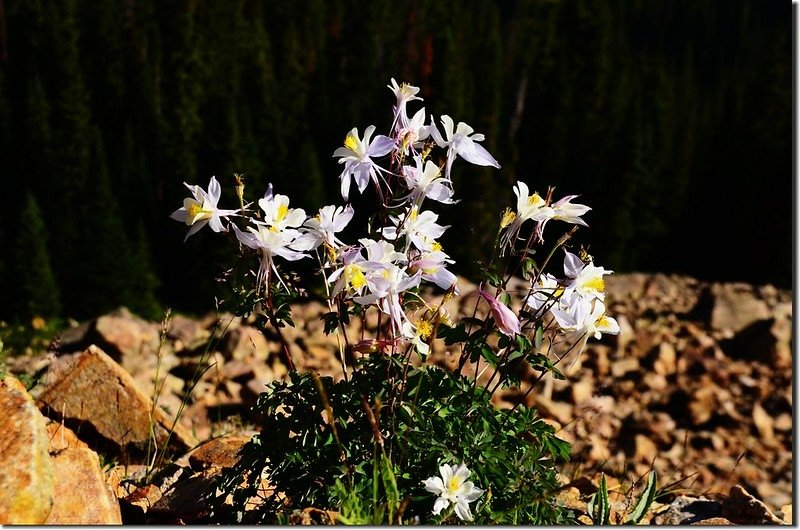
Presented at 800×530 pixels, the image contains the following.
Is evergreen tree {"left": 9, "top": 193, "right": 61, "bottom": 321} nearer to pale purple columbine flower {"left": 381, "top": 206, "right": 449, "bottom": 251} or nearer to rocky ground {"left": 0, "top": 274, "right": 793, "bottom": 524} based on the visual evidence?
rocky ground {"left": 0, "top": 274, "right": 793, "bottom": 524}

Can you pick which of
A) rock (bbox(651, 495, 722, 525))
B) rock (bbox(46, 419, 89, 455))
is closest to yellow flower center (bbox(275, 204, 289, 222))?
rock (bbox(46, 419, 89, 455))

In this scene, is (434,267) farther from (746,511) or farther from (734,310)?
(734,310)

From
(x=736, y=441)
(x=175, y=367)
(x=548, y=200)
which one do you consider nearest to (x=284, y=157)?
(x=175, y=367)

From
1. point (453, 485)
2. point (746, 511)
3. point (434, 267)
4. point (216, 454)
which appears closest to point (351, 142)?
point (434, 267)

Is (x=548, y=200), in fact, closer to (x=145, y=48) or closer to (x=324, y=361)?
(x=324, y=361)

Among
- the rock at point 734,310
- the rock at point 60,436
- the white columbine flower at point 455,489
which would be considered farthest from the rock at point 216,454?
the rock at point 734,310

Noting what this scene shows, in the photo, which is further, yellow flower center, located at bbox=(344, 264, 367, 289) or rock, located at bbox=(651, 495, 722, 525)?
rock, located at bbox=(651, 495, 722, 525)
